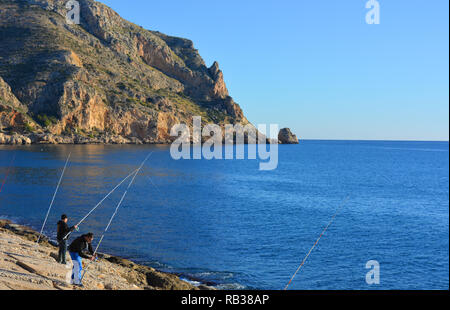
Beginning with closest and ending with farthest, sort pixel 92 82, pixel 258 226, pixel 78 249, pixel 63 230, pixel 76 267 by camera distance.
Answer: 1. pixel 78 249
2. pixel 76 267
3. pixel 63 230
4. pixel 258 226
5. pixel 92 82

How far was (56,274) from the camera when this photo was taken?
1200 centimetres

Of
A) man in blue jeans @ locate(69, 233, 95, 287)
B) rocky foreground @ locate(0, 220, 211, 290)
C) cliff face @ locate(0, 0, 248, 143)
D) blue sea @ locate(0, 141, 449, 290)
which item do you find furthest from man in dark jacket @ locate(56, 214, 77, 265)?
cliff face @ locate(0, 0, 248, 143)

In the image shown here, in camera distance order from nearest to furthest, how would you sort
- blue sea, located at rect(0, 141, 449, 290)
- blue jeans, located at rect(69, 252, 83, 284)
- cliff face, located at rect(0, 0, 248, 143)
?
blue jeans, located at rect(69, 252, 83, 284), blue sea, located at rect(0, 141, 449, 290), cliff face, located at rect(0, 0, 248, 143)

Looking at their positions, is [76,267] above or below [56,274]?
above

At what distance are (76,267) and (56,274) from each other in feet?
4.05

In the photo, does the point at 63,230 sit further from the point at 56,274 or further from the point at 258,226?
the point at 258,226

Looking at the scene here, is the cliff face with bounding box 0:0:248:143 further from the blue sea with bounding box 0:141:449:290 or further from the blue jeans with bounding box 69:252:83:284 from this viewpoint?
the blue jeans with bounding box 69:252:83:284

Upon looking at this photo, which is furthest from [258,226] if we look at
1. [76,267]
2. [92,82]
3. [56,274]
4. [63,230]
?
[92,82]

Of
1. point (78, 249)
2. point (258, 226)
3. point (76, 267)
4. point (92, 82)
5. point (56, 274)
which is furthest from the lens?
point (92, 82)

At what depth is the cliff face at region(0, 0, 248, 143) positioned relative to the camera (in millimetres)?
111188

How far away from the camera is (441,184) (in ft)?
197

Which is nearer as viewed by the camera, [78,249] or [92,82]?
[78,249]

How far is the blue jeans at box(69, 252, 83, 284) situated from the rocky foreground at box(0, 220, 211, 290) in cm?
23
